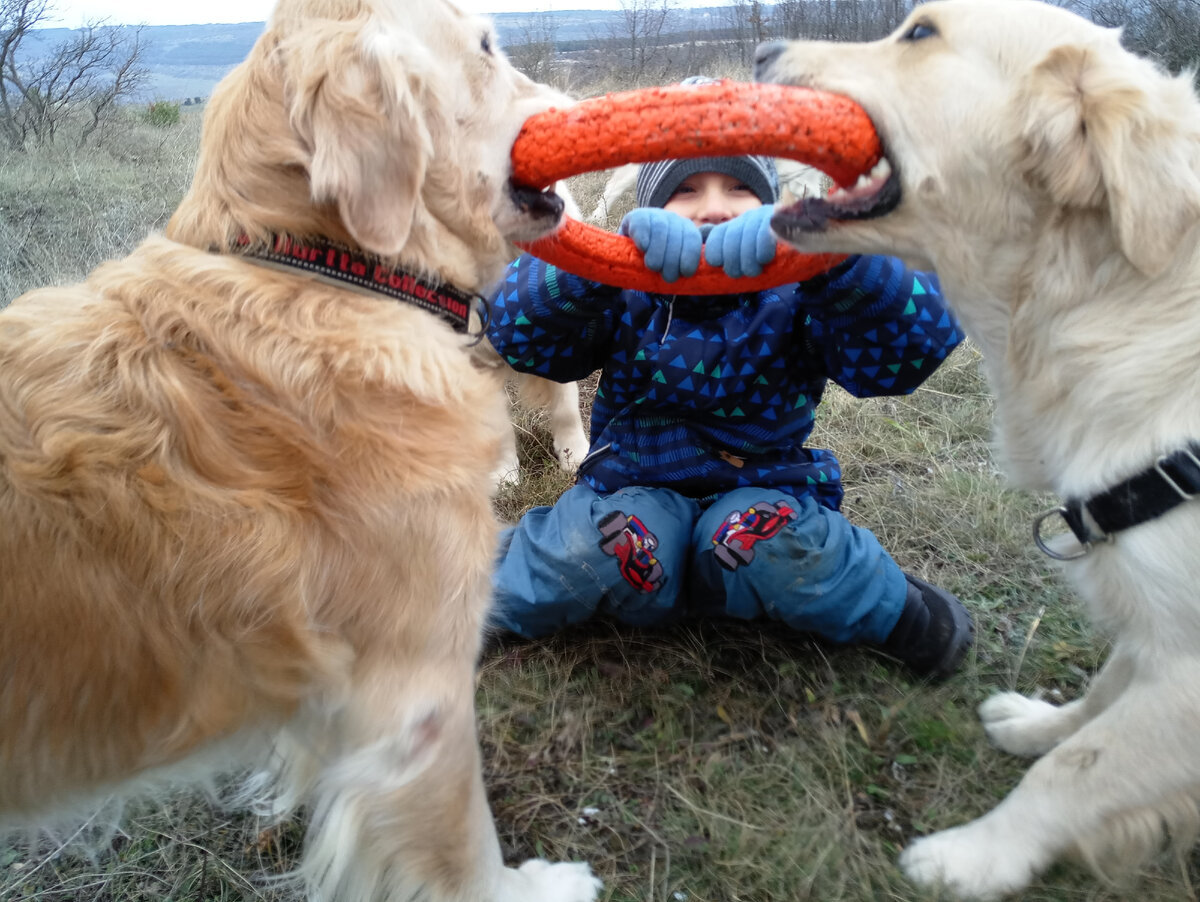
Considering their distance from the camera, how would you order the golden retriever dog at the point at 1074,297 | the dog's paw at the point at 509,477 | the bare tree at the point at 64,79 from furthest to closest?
the bare tree at the point at 64,79
the dog's paw at the point at 509,477
the golden retriever dog at the point at 1074,297

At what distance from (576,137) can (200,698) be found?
136 cm

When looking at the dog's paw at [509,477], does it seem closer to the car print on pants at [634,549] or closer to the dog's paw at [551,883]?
the car print on pants at [634,549]

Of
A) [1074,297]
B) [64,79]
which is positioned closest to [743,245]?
[1074,297]

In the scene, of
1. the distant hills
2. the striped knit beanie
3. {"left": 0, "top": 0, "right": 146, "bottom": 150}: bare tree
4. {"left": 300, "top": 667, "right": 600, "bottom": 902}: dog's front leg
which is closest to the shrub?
the distant hills

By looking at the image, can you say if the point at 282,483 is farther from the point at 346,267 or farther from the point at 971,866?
the point at 971,866

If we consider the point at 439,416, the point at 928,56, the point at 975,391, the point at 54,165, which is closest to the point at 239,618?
the point at 439,416

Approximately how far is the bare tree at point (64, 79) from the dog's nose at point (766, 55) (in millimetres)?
7847

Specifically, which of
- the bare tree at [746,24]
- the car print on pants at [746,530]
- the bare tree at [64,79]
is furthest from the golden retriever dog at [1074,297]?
the bare tree at [746,24]

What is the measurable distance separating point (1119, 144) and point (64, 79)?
10155mm

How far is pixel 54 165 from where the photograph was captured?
24.3ft

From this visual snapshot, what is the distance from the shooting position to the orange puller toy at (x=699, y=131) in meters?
1.66

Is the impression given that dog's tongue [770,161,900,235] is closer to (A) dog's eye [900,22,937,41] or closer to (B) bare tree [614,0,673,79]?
(A) dog's eye [900,22,937,41]

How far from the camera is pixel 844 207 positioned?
5.78 ft

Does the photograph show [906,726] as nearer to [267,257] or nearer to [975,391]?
[267,257]
